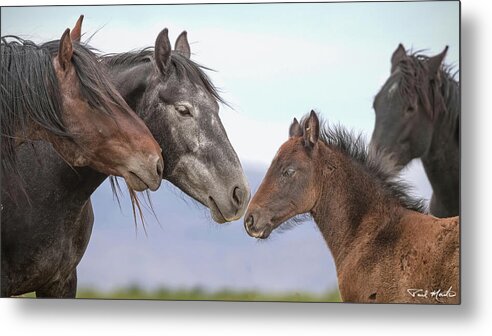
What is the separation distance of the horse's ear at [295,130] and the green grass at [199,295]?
0.68 meters

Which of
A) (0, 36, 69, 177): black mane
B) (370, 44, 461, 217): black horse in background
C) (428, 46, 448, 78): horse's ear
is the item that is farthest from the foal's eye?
(0, 36, 69, 177): black mane

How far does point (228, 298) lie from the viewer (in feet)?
11.9

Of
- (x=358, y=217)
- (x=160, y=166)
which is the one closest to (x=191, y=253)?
(x=160, y=166)

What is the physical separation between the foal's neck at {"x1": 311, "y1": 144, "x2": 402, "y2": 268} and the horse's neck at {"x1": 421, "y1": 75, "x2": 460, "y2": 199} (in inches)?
8.7

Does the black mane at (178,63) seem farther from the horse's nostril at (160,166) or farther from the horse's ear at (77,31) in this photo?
the horse's nostril at (160,166)

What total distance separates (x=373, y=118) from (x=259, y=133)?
1.61 ft

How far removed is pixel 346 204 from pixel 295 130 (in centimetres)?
38

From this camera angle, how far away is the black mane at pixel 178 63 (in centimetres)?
352

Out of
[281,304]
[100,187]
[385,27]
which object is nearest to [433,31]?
[385,27]

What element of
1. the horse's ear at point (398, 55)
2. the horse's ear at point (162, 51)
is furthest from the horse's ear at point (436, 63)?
the horse's ear at point (162, 51)

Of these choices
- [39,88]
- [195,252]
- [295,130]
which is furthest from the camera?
[195,252]

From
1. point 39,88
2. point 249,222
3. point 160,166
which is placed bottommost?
point 249,222

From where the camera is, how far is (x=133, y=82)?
3.51 m

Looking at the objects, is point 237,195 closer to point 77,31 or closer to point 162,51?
point 162,51
